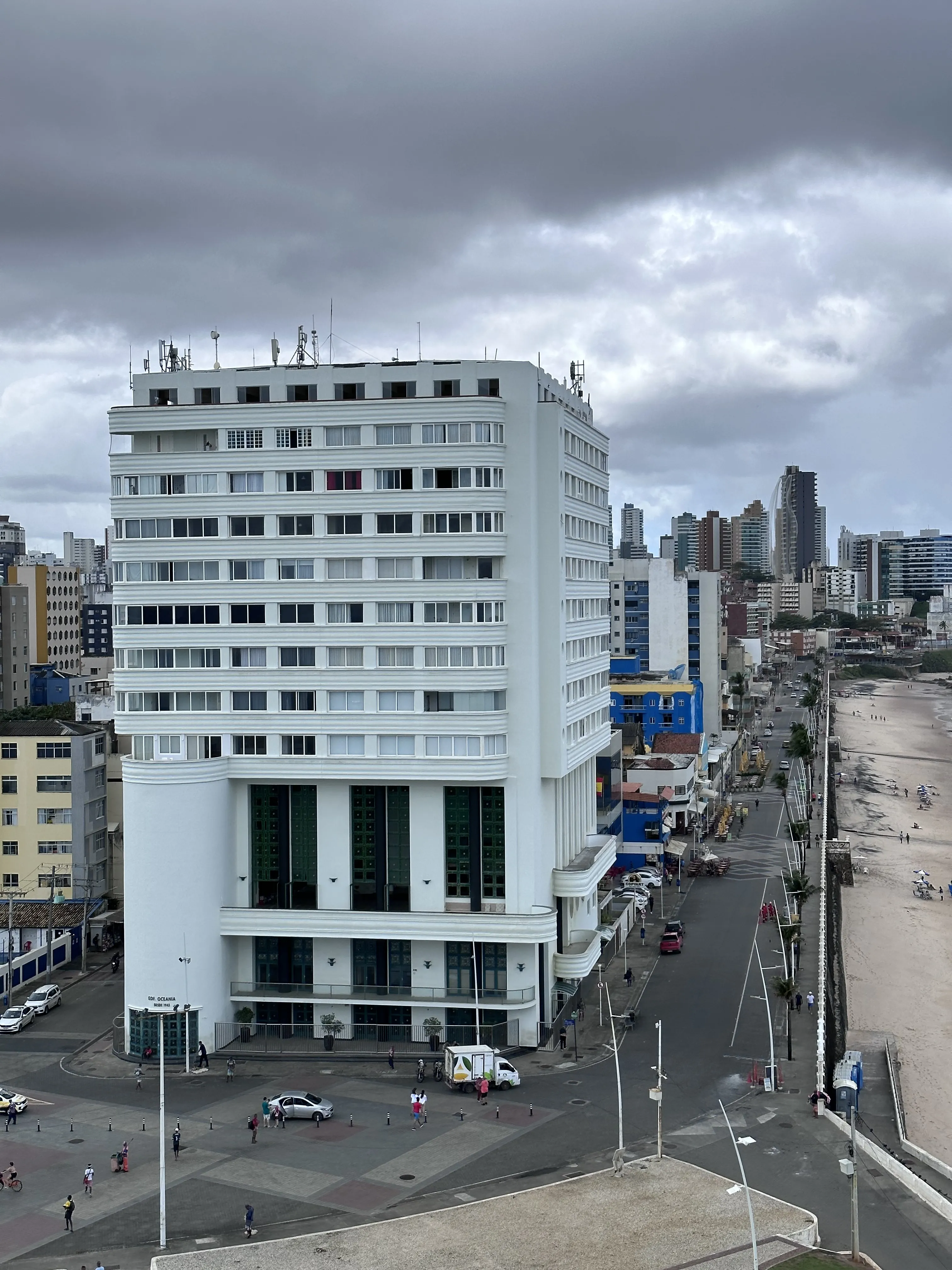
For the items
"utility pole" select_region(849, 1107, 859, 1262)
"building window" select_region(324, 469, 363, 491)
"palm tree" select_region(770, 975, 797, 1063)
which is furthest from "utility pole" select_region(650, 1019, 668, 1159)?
"building window" select_region(324, 469, 363, 491)

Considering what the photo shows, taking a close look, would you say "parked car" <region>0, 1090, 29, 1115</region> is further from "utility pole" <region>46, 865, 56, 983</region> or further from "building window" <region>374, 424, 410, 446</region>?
"building window" <region>374, 424, 410, 446</region>

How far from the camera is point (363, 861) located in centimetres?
7350

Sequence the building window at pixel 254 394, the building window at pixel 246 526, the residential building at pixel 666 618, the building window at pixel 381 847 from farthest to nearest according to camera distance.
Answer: the residential building at pixel 666 618, the building window at pixel 254 394, the building window at pixel 246 526, the building window at pixel 381 847

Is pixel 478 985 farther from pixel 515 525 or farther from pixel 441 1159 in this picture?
pixel 515 525

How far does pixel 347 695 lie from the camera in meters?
72.6

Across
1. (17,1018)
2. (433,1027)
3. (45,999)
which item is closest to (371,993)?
(433,1027)

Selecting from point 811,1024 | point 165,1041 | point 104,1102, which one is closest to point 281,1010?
point 165,1041

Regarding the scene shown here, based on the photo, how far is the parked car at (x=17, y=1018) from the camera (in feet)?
244

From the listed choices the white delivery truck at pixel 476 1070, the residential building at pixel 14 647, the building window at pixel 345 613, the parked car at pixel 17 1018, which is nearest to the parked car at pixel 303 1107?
the white delivery truck at pixel 476 1070

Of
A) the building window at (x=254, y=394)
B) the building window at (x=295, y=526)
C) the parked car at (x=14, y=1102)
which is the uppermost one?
the building window at (x=254, y=394)

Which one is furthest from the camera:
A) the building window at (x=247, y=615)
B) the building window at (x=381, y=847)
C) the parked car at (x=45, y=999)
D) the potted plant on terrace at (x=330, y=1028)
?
the parked car at (x=45, y=999)

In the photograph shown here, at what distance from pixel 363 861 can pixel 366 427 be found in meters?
22.8

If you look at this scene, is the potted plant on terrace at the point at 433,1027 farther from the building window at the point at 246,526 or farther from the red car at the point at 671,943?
the building window at the point at 246,526

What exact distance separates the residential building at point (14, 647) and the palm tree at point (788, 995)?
125 m
